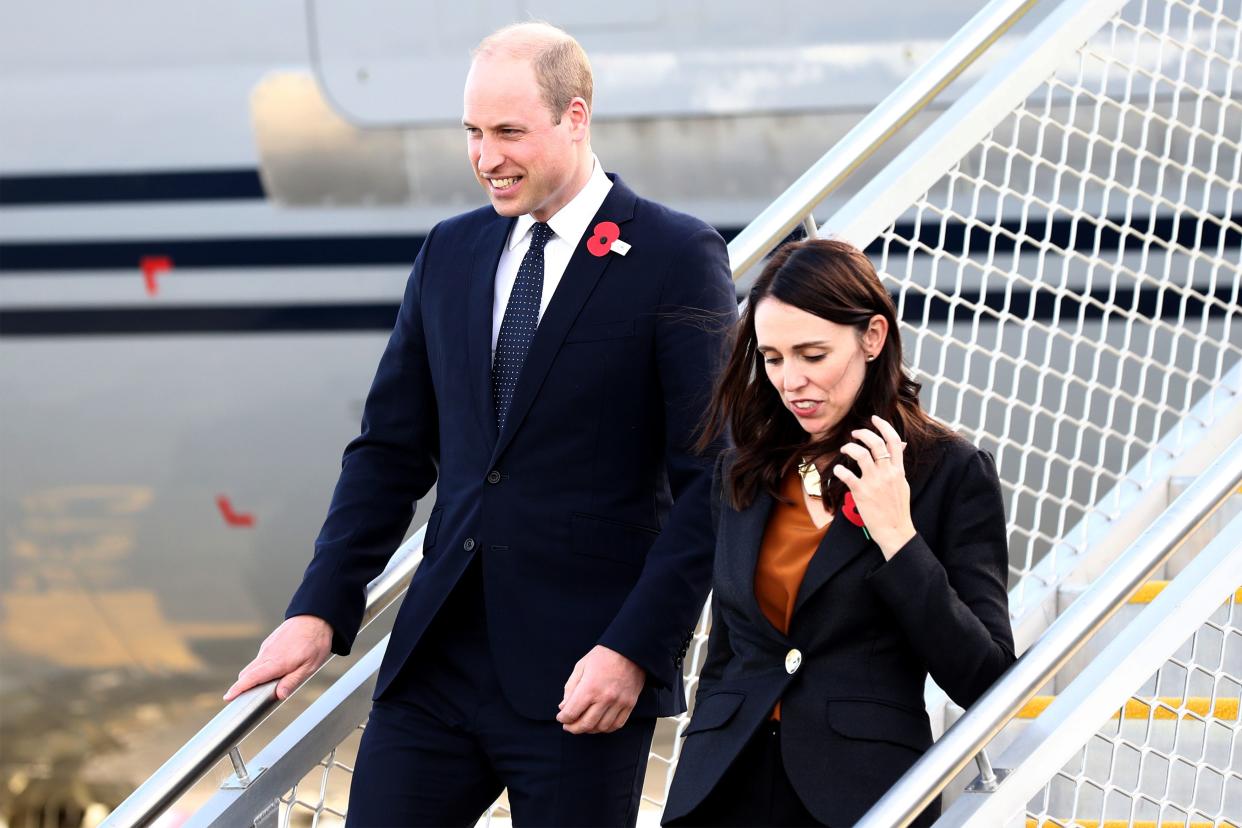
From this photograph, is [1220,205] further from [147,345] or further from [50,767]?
[50,767]

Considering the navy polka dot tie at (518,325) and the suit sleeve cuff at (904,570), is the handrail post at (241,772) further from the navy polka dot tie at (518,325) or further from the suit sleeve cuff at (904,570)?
the suit sleeve cuff at (904,570)

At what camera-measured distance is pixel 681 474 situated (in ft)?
5.88

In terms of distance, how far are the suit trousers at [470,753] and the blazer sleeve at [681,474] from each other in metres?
0.13

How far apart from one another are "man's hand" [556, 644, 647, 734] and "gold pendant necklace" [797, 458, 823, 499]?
301 mm

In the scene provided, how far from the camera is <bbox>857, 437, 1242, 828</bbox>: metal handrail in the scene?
149 cm

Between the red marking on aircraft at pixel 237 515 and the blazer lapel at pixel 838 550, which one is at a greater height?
the blazer lapel at pixel 838 550

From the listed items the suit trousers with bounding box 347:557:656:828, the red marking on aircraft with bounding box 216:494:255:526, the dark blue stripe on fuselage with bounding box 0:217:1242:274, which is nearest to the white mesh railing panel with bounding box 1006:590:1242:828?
the suit trousers with bounding box 347:557:656:828

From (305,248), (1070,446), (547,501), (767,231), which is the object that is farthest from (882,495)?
(305,248)

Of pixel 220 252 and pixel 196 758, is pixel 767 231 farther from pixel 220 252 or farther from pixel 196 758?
pixel 220 252

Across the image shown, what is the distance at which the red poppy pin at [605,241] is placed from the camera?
1.88 meters

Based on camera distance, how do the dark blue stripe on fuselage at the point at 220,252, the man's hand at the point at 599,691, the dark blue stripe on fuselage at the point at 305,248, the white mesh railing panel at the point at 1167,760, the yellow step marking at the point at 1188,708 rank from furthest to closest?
the dark blue stripe on fuselage at the point at 220,252, the dark blue stripe on fuselage at the point at 305,248, the yellow step marking at the point at 1188,708, the white mesh railing panel at the point at 1167,760, the man's hand at the point at 599,691

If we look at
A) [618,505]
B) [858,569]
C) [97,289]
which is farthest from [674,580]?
[97,289]

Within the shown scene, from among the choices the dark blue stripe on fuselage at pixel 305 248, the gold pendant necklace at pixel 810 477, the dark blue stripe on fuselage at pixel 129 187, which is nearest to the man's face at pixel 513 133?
the gold pendant necklace at pixel 810 477

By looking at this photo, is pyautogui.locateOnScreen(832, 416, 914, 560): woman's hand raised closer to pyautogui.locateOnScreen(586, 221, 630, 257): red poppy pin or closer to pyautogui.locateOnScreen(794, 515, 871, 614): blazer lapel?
pyautogui.locateOnScreen(794, 515, 871, 614): blazer lapel
